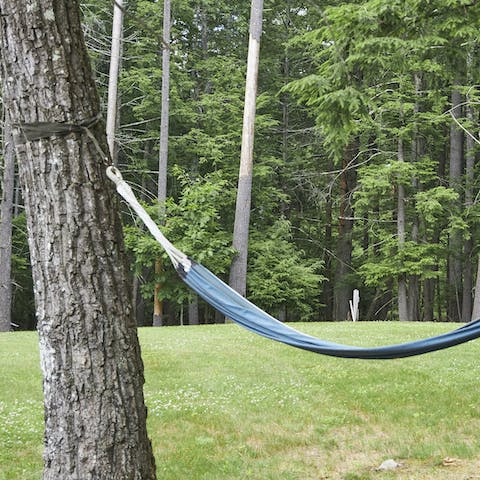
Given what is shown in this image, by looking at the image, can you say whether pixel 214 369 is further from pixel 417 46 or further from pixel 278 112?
pixel 278 112

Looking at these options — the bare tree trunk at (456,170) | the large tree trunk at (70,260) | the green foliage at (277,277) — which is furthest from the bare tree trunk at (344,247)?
the large tree trunk at (70,260)

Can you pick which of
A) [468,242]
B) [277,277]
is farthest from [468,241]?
[277,277]

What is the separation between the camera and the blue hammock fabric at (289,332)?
2.80m

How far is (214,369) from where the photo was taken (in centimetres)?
734

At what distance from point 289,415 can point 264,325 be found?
2.55 m

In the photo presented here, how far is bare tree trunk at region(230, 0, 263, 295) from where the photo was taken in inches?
545

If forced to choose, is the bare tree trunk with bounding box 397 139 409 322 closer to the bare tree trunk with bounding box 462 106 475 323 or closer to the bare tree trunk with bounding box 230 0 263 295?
A: the bare tree trunk with bounding box 462 106 475 323

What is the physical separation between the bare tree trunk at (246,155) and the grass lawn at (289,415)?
5763 mm

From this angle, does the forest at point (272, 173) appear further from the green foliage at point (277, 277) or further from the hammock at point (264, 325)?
the hammock at point (264, 325)

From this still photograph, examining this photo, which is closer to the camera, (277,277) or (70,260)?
(70,260)

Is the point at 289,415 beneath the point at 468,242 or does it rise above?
beneath

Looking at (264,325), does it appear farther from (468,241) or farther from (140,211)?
(468,241)

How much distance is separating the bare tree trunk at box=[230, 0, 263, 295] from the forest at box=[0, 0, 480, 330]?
36cm

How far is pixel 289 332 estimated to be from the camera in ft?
9.80
